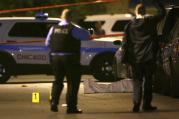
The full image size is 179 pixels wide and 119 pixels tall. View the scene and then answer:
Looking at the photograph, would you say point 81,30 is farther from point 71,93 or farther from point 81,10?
point 81,10

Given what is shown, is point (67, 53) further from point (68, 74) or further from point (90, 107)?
point (90, 107)

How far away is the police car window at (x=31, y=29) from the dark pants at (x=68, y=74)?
8155 mm

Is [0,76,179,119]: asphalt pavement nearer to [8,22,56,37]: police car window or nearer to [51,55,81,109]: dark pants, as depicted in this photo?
[51,55,81,109]: dark pants

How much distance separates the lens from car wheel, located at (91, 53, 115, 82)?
66.1 feet

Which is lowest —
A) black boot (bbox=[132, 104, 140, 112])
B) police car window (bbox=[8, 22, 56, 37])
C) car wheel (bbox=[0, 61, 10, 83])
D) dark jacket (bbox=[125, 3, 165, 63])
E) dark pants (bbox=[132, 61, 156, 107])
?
car wheel (bbox=[0, 61, 10, 83])

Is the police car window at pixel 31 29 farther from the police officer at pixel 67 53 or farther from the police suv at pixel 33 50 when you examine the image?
the police officer at pixel 67 53

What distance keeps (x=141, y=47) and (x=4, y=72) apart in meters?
8.43

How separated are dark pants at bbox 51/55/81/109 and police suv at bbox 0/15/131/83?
7.88 m

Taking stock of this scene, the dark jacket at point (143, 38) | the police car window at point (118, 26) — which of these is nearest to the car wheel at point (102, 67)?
the police car window at point (118, 26)

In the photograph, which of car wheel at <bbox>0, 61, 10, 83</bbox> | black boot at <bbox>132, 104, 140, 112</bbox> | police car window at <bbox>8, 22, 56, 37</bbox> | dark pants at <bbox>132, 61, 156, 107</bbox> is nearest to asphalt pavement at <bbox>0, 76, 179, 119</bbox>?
black boot at <bbox>132, 104, 140, 112</bbox>

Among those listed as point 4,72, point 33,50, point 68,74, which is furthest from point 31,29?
point 68,74

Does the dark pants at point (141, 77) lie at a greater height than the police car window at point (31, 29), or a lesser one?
lesser

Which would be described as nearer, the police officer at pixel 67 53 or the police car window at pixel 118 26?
the police officer at pixel 67 53

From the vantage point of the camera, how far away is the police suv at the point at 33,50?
1991cm
